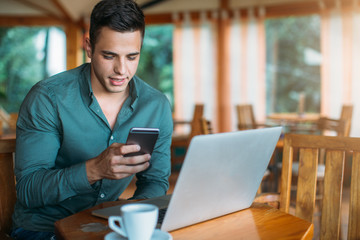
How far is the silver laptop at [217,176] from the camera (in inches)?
33.7

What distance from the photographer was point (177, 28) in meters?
6.23

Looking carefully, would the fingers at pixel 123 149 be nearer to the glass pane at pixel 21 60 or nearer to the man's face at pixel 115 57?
the man's face at pixel 115 57

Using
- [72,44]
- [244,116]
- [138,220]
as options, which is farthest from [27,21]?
[138,220]

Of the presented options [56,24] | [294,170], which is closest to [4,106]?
[56,24]

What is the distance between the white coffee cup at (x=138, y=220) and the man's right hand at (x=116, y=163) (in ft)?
0.97

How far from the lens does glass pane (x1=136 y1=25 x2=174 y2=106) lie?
646 centimetres

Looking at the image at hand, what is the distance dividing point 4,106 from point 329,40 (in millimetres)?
4798

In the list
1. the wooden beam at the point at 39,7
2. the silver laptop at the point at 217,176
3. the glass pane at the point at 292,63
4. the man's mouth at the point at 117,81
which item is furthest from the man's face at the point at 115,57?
the wooden beam at the point at 39,7

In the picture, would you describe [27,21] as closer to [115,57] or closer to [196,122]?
[196,122]

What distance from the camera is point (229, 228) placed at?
1005 millimetres

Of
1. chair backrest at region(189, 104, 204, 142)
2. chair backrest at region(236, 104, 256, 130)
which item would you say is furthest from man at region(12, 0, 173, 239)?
chair backrest at region(236, 104, 256, 130)

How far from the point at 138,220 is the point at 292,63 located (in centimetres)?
567

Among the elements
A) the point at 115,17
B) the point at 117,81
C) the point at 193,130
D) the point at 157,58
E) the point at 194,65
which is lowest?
the point at 193,130

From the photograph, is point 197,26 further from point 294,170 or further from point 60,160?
point 60,160
